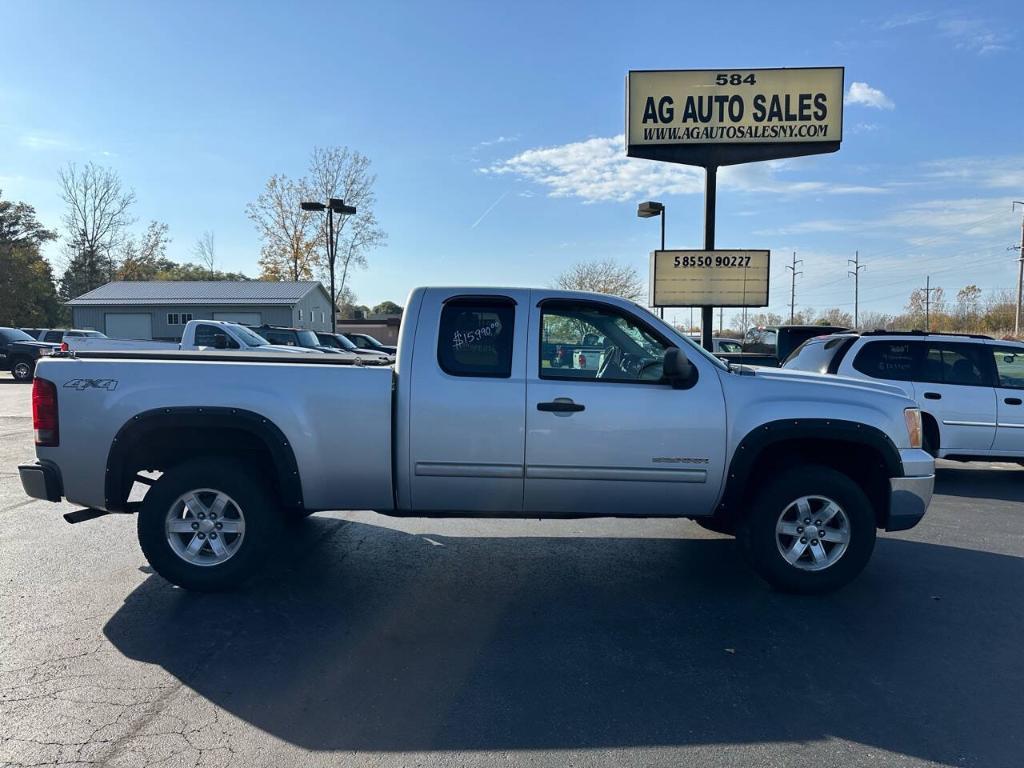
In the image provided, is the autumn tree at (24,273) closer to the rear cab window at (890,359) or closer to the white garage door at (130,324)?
the white garage door at (130,324)

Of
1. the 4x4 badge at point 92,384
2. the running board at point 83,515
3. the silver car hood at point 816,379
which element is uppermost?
the silver car hood at point 816,379

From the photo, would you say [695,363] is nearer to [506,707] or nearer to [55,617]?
[506,707]

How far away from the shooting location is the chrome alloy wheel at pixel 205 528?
179 inches

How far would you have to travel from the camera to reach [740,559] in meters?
5.48

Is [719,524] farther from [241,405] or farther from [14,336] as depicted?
[14,336]

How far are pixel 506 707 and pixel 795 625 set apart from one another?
6.71 ft

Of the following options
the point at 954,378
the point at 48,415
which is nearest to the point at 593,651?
the point at 48,415

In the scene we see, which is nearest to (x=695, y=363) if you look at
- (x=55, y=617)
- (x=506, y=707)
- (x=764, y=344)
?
(x=506, y=707)

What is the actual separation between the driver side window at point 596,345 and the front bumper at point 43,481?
3302mm

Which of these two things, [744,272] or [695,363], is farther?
[744,272]

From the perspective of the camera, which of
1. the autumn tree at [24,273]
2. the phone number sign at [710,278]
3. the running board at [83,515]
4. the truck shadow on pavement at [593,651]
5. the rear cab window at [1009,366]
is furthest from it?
the autumn tree at [24,273]

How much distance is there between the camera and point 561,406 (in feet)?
14.6

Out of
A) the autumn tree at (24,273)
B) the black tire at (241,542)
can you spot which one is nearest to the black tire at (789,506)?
the black tire at (241,542)

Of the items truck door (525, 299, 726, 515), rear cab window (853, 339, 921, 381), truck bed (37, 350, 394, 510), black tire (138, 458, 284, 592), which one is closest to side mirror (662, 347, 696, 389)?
truck door (525, 299, 726, 515)
